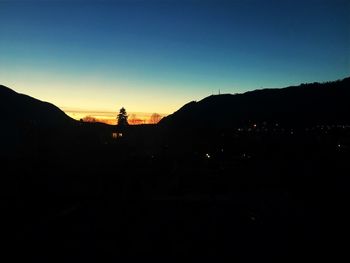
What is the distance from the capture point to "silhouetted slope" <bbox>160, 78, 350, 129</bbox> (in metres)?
85.6

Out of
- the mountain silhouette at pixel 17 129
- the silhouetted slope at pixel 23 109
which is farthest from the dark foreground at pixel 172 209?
the silhouetted slope at pixel 23 109

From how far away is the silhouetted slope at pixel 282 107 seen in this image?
3369 inches

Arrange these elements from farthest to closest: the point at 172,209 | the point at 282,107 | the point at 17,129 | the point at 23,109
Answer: the point at 282,107
the point at 23,109
the point at 17,129
the point at 172,209

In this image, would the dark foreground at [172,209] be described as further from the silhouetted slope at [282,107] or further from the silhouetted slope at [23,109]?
the silhouetted slope at [282,107]

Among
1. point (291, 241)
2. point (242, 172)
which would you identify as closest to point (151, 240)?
point (291, 241)

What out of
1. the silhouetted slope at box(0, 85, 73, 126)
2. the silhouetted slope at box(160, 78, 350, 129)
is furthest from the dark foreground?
the silhouetted slope at box(160, 78, 350, 129)

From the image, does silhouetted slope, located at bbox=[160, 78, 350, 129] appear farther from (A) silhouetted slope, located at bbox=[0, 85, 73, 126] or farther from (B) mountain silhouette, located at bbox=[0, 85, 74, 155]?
(B) mountain silhouette, located at bbox=[0, 85, 74, 155]

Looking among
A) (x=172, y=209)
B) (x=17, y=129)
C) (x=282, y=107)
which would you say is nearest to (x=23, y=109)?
(x=17, y=129)

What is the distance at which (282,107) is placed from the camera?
342 feet

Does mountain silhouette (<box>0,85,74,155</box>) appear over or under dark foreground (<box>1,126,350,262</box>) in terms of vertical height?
over

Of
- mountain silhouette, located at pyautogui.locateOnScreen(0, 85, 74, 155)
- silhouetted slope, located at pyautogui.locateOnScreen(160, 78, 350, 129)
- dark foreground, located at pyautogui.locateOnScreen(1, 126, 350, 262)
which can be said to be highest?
silhouetted slope, located at pyautogui.locateOnScreen(160, 78, 350, 129)

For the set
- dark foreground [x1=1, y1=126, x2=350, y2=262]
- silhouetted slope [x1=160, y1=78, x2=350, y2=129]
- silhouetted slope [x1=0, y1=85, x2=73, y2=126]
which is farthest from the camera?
silhouetted slope [x1=160, y1=78, x2=350, y2=129]

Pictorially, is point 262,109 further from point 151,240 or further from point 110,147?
point 151,240

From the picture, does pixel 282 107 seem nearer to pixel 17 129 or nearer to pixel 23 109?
pixel 23 109
